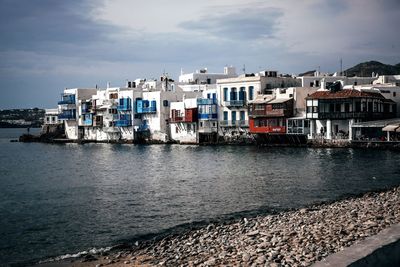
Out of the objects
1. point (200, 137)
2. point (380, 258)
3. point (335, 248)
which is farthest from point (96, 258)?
point (200, 137)

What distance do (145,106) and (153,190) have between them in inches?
2071

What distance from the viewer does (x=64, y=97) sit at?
100562 millimetres

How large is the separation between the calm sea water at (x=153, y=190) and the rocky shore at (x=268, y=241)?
257 centimetres

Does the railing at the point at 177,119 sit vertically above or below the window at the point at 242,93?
below

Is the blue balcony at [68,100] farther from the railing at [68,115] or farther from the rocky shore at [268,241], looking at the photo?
the rocky shore at [268,241]

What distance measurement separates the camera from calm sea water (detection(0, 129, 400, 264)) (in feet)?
70.4

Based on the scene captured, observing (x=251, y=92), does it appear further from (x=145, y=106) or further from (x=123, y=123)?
(x=123, y=123)

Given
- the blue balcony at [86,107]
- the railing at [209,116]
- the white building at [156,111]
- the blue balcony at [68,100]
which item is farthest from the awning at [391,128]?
the blue balcony at [68,100]

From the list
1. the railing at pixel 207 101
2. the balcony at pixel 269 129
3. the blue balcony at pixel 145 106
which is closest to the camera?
the balcony at pixel 269 129

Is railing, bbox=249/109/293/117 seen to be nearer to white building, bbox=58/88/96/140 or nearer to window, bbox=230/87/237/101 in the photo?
window, bbox=230/87/237/101

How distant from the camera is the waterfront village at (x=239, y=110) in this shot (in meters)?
60.4

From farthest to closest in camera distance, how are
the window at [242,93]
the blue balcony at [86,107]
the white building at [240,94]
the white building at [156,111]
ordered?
the blue balcony at [86,107]
the white building at [156,111]
the window at [242,93]
the white building at [240,94]

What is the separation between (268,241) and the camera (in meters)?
15.5

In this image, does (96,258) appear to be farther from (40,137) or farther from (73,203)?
(40,137)
